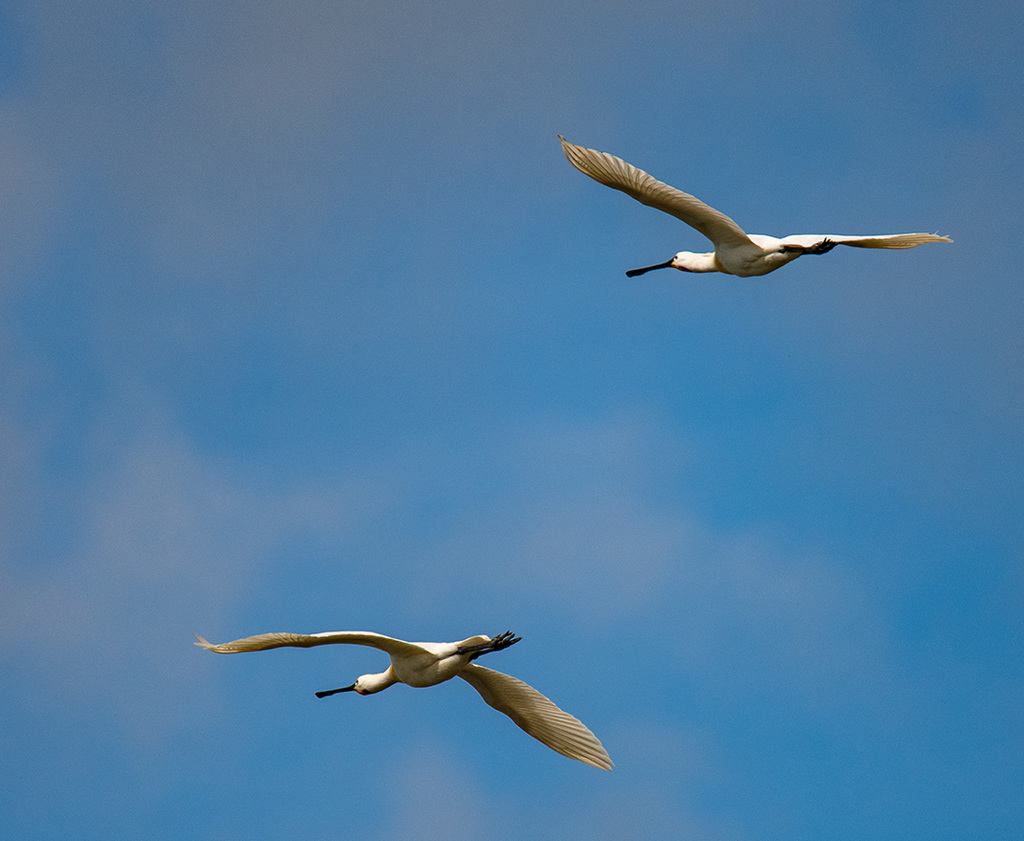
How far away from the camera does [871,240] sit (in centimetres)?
2619

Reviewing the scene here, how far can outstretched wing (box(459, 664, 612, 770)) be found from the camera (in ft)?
84.7

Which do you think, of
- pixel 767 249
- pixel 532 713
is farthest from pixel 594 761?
pixel 767 249

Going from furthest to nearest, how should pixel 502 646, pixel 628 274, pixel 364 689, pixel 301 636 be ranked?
pixel 628 274, pixel 364 689, pixel 502 646, pixel 301 636

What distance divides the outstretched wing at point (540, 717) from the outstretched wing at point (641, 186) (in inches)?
276

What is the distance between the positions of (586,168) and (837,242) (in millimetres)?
3728

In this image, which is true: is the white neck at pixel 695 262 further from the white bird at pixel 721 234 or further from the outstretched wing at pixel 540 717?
the outstretched wing at pixel 540 717

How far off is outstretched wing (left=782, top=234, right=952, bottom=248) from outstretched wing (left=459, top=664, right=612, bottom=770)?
7424mm

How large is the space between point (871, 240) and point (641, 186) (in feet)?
11.6

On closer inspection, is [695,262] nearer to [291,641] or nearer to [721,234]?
[721,234]

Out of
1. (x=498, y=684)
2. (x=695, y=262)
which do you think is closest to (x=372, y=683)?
(x=498, y=684)

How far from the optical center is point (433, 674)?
2562 centimetres

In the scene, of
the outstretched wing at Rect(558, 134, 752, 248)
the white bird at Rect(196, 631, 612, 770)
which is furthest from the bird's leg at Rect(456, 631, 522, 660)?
the outstretched wing at Rect(558, 134, 752, 248)

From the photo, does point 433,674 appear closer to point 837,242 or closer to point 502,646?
point 502,646

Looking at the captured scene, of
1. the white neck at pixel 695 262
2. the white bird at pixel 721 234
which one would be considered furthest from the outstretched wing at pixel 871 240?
the white neck at pixel 695 262
